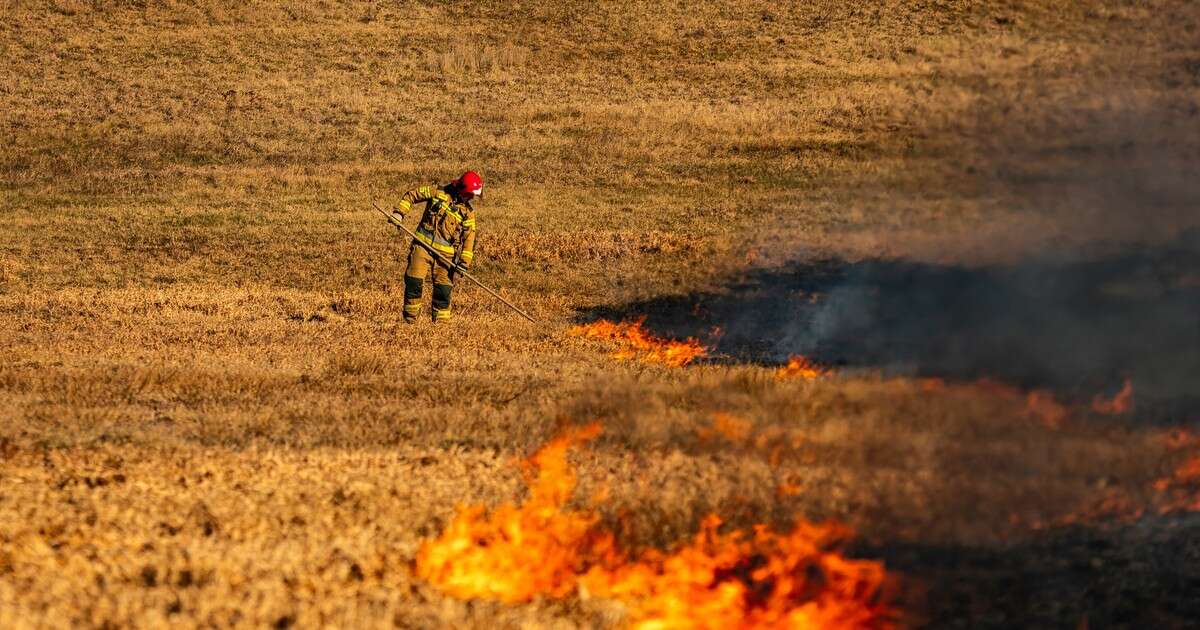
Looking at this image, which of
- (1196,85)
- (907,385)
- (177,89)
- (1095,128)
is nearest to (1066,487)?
(907,385)

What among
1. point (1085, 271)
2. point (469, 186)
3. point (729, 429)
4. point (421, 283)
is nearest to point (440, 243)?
point (421, 283)

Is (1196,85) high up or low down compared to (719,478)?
up

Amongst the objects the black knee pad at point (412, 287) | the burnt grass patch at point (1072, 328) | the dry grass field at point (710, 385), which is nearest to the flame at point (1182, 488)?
the dry grass field at point (710, 385)

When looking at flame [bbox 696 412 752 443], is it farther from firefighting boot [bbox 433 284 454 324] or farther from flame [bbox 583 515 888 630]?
firefighting boot [bbox 433 284 454 324]

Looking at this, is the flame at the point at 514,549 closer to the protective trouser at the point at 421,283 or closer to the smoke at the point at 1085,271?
the smoke at the point at 1085,271

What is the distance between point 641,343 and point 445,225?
114 inches

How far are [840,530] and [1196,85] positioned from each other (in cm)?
489

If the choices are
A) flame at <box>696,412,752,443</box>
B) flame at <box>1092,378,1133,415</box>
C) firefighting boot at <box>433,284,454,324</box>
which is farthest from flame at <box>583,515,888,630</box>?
firefighting boot at <box>433,284,454,324</box>

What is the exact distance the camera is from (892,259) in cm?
1279

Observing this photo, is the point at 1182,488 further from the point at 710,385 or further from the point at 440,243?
the point at 440,243

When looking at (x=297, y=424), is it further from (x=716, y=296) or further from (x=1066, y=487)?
(x=716, y=296)

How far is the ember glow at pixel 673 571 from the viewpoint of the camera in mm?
7039

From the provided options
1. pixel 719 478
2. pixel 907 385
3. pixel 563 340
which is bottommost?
pixel 563 340

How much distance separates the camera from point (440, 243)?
16.1 m
